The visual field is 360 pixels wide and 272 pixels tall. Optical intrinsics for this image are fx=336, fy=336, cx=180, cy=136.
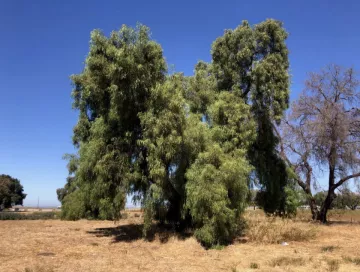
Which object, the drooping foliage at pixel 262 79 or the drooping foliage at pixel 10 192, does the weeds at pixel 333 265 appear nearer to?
the drooping foliage at pixel 262 79

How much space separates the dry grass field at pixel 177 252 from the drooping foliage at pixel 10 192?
53.3 meters

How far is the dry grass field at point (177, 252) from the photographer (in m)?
10.5

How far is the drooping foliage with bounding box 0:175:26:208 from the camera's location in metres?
63.4

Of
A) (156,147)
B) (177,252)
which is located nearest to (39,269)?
(177,252)

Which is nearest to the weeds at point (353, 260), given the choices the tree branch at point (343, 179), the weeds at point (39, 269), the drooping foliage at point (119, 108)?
the drooping foliage at point (119, 108)

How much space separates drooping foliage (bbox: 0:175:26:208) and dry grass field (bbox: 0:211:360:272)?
53327 mm

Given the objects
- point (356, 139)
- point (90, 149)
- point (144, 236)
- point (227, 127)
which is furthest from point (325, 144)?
point (90, 149)

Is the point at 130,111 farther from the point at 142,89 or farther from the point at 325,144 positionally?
the point at 325,144

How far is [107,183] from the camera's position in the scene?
15.2 meters

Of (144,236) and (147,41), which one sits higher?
(147,41)

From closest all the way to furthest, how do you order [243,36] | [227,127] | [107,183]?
1. [107,183]
2. [227,127]
3. [243,36]

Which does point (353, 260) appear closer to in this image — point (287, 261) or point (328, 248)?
point (287, 261)

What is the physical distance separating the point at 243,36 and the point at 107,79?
35.1 feet

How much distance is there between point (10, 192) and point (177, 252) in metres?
73.3
